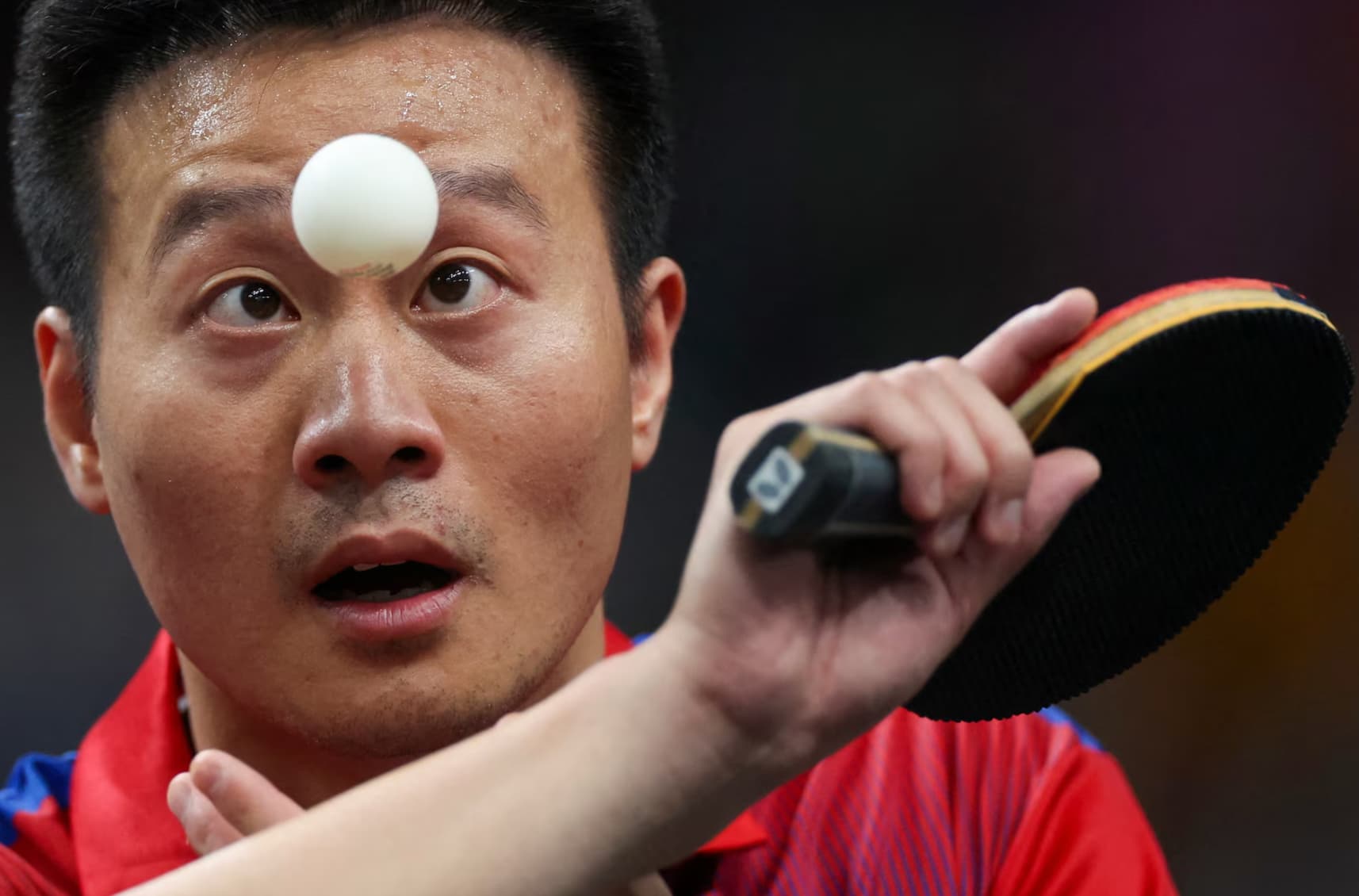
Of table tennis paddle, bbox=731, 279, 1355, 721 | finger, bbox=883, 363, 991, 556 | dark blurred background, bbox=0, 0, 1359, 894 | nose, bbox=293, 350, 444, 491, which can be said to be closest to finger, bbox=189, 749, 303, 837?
nose, bbox=293, 350, 444, 491

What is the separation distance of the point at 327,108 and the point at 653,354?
0.63 m

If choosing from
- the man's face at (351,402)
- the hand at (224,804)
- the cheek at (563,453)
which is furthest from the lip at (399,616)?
the hand at (224,804)

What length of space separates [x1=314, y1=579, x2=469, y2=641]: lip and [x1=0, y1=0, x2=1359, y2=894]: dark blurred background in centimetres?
207

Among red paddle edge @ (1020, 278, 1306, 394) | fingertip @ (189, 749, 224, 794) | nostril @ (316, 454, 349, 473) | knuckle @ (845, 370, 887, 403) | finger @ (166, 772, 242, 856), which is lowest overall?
finger @ (166, 772, 242, 856)

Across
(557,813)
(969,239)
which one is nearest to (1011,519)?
(557,813)

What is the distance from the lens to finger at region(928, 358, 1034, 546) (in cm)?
121

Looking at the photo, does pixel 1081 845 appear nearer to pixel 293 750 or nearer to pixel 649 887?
pixel 649 887

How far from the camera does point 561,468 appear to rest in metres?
1.89

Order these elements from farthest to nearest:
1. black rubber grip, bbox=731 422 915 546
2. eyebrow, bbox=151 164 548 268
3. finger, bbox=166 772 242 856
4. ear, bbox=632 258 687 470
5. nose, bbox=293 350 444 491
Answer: ear, bbox=632 258 687 470 < eyebrow, bbox=151 164 548 268 < nose, bbox=293 350 444 491 < finger, bbox=166 772 242 856 < black rubber grip, bbox=731 422 915 546

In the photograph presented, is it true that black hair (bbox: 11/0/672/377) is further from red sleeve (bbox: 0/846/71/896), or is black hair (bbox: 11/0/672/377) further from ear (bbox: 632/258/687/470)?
red sleeve (bbox: 0/846/71/896)

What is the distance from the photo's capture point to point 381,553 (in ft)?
5.86

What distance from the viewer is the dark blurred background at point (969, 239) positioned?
3789mm

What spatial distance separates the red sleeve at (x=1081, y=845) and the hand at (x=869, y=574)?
915 mm

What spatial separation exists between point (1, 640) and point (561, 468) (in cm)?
245
